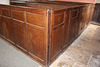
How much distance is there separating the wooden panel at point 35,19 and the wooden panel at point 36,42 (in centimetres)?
15

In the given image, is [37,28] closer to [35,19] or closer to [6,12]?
[35,19]

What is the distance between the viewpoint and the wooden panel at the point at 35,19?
1525 millimetres

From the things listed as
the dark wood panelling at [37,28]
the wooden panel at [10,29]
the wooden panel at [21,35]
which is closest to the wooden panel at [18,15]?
the dark wood panelling at [37,28]

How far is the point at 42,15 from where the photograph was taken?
148 cm

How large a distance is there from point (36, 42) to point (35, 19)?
0.47m

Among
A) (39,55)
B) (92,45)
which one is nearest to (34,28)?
(39,55)

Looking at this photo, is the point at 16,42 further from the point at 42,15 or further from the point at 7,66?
the point at 42,15

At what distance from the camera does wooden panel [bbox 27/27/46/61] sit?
1677 mm

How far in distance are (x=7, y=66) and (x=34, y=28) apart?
98 centimetres

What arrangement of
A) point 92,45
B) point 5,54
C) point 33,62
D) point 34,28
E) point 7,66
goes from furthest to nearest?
point 92,45, point 5,54, point 33,62, point 7,66, point 34,28

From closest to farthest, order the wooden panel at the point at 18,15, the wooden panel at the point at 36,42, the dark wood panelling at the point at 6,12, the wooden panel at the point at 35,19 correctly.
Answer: the wooden panel at the point at 35,19, the wooden panel at the point at 36,42, the wooden panel at the point at 18,15, the dark wood panelling at the point at 6,12

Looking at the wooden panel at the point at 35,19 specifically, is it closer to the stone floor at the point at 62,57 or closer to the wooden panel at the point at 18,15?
the wooden panel at the point at 18,15

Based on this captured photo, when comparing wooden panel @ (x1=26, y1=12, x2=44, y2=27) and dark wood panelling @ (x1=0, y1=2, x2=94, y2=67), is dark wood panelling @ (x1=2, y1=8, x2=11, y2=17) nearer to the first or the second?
dark wood panelling @ (x1=0, y1=2, x2=94, y2=67)

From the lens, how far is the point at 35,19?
161 centimetres
